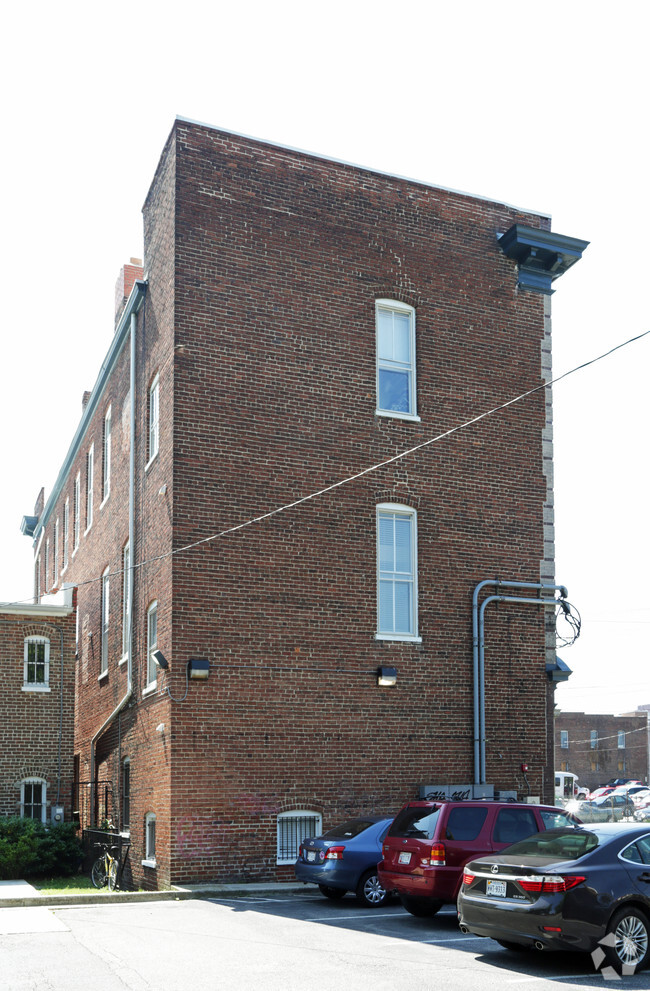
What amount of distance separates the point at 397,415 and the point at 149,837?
9.00 m

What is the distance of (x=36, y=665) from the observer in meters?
27.4

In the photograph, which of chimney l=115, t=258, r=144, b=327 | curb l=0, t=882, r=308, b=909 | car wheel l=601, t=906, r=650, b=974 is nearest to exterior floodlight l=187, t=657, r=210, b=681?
curb l=0, t=882, r=308, b=909

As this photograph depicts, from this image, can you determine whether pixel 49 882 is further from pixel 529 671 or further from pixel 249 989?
pixel 249 989

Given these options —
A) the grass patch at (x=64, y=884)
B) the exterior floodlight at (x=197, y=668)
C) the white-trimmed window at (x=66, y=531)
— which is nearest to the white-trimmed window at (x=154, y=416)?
the exterior floodlight at (x=197, y=668)

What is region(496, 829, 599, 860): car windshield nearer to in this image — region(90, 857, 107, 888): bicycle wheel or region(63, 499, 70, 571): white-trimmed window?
region(90, 857, 107, 888): bicycle wheel

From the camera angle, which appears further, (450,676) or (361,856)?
(450,676)

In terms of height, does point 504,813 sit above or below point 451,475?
below

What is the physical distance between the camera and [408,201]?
2231 centimetres

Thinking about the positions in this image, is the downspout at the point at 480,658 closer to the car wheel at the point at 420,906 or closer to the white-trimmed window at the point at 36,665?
the car wheel at the point at 420,906

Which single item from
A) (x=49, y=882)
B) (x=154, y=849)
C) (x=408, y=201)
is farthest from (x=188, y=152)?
(x=49, y=882)

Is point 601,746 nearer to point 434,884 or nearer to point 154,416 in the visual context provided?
point 154,416

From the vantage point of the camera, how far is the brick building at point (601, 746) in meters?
84.3

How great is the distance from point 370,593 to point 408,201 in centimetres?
792

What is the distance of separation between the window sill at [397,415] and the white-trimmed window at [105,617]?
8954 millimetres
